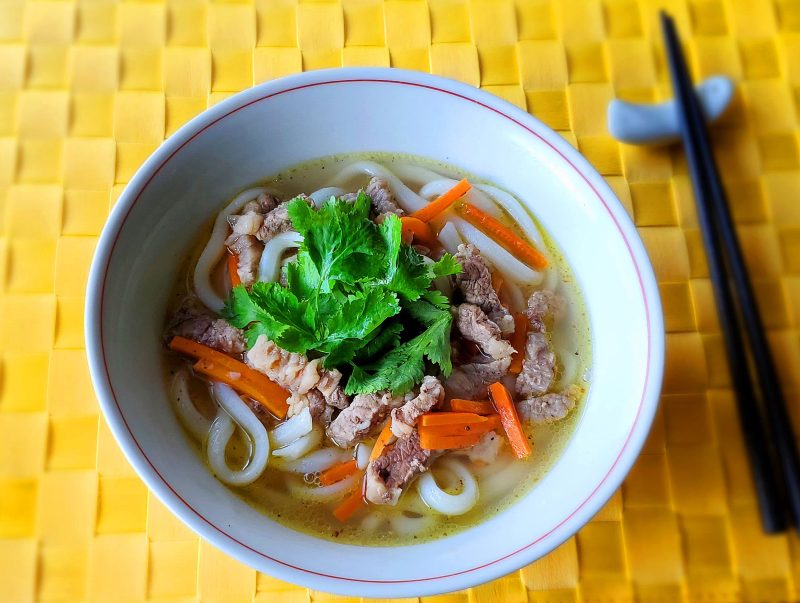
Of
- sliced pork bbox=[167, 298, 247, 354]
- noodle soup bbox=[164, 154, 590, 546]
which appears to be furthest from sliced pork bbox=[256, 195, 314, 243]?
sliced pork bbox=[167, 298, 247, 354]

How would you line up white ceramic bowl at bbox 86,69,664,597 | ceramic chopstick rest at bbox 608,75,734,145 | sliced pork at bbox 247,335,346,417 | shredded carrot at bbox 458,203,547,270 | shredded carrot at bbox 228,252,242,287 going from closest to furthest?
white ceramic bowl at bbox 86,69,664,597 → sliced pork at bbox 247,335,346,417 → shredded carrot at bbox 228,252,242,287 → shredded carrot at bbox 458,203,547,270 → ceramic chopstick rest at bbox 608,75,734,145

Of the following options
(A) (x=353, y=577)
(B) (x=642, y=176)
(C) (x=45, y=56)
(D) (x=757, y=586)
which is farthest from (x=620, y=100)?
(C) (x=45, y=56)

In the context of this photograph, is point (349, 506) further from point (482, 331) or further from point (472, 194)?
point (472, 194)

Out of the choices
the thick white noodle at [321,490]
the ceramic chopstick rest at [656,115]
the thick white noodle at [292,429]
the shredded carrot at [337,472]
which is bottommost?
the thick white noodle at [321,490]

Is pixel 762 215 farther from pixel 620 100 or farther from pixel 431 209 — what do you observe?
pixel 431 209

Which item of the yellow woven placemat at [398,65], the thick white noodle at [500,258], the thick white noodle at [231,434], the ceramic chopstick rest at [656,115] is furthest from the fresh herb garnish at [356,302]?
the ceramic chopstick rest at [656,115]

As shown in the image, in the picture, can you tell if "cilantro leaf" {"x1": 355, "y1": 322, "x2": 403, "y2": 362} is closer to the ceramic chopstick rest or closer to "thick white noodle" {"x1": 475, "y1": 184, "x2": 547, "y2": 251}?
"thick white noodle" {"x1": 475, "y1": 184, "x2": 547, "y2": 251}

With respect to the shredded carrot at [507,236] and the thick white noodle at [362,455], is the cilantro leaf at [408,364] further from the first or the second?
the shredded carrot at [507,236]
